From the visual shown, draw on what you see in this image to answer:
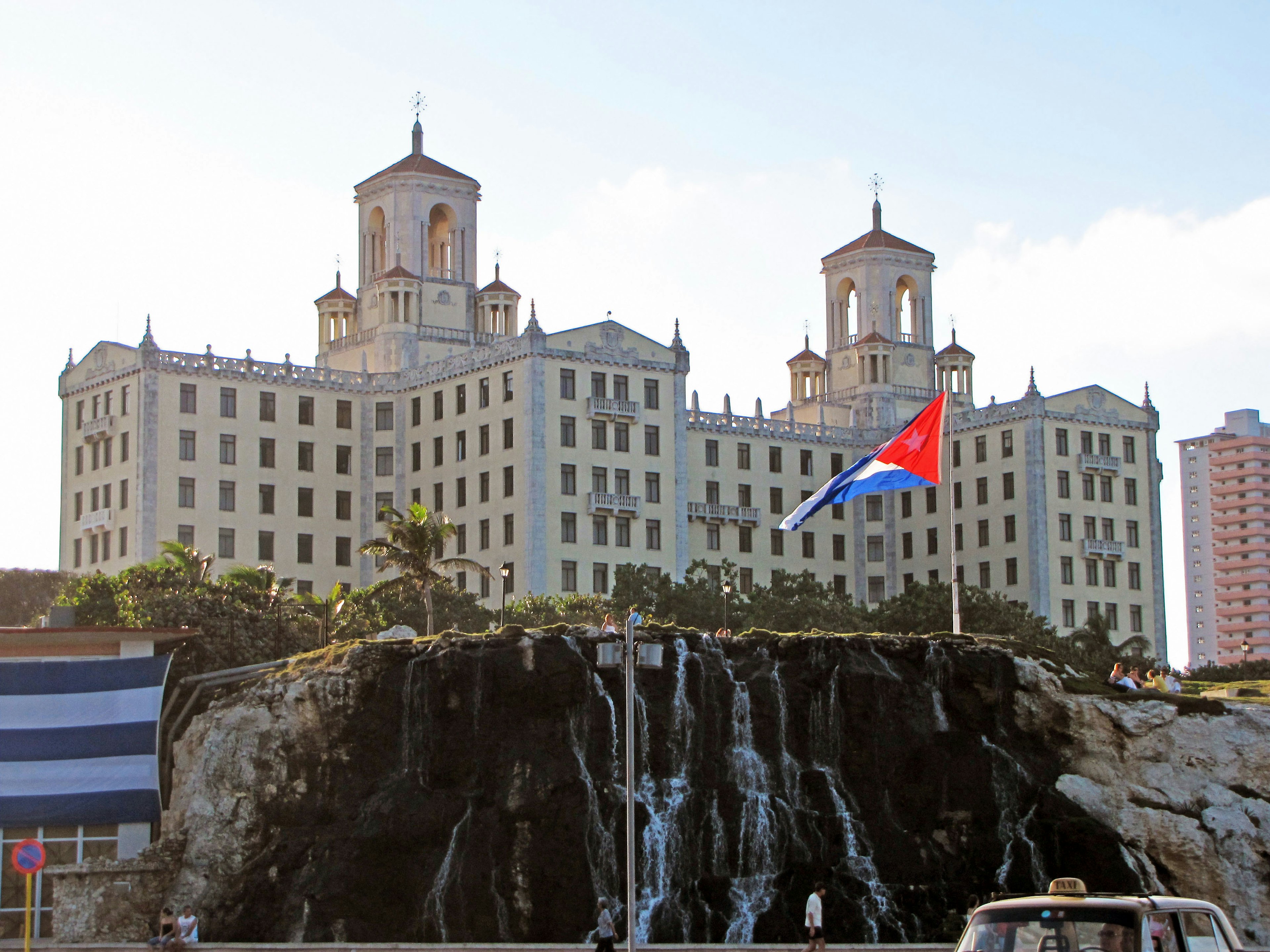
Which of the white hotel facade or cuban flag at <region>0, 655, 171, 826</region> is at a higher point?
A: the white hotel facade

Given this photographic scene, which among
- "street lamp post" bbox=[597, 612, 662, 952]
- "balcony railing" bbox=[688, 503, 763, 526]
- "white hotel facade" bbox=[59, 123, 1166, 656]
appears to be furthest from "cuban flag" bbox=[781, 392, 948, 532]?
"balcony railing" bbox=[688, 503, 763, 526]

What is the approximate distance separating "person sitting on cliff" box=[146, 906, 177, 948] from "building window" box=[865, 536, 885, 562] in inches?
3439

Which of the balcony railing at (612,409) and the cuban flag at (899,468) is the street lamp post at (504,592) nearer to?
the balcony railing at (612,409)

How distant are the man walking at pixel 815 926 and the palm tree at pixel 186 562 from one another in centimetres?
5109

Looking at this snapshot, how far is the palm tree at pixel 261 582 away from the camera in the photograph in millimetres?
89438

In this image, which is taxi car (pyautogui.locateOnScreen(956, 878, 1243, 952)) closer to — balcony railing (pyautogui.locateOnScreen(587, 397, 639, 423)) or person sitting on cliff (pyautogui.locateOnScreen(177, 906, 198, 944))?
person sitting on cliff (pyautogui.locateOnScreen(177, 906, 198, 944))

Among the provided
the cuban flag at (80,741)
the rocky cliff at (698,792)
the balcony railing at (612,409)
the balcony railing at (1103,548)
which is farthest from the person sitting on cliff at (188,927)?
the balcony railing at (1103,548)

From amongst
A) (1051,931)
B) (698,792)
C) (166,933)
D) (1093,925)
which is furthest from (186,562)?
(1093,925)

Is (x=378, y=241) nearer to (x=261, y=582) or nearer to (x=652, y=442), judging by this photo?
(x=652, y=442)

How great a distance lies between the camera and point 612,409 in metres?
116

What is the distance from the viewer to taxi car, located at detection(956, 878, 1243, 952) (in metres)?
25.2

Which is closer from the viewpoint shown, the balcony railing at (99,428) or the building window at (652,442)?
the balcony railing at (99,428)

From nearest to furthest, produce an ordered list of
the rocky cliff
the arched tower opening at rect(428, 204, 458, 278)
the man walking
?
the man walking → the rocky cliff → the arched tower opening at rect(428, 204, 458, 278)

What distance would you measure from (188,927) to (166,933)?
4.21 ft
